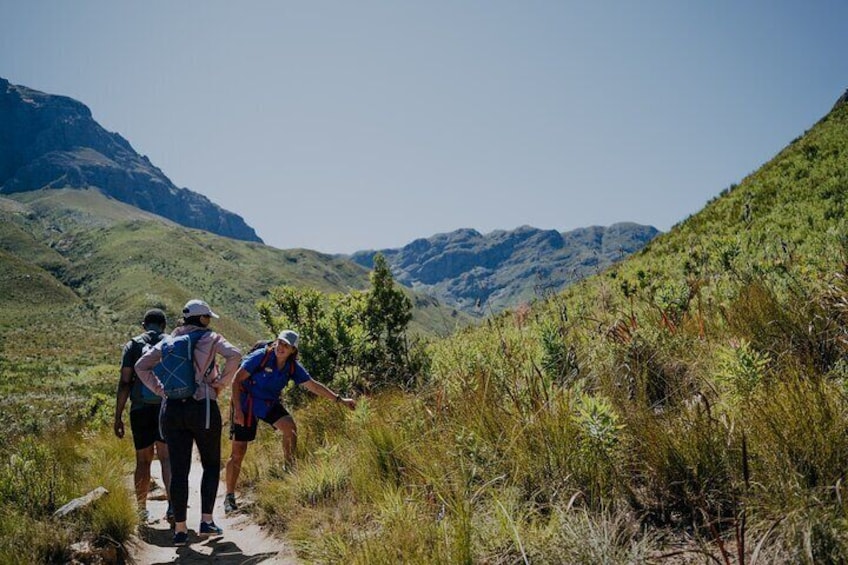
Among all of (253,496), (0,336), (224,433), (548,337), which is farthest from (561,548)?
(0,336)

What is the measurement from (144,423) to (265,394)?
1.62m

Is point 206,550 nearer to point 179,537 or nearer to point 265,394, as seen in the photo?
point 179,537

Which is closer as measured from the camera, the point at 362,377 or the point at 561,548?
the point at 561,548

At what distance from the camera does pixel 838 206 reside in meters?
12.8

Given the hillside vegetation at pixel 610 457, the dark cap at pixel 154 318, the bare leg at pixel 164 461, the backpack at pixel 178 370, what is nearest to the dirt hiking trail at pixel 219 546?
the hillside vegetation at pixel 610 457

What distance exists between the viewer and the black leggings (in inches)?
228

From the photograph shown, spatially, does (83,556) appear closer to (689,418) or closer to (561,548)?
(561,548)

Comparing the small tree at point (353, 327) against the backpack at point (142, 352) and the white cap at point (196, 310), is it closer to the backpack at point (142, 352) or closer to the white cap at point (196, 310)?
the backpack at point (142, 352)

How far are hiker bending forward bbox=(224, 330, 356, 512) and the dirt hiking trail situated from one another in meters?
0.65

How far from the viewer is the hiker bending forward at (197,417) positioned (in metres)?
5.81

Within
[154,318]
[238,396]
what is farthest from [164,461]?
[154,318]

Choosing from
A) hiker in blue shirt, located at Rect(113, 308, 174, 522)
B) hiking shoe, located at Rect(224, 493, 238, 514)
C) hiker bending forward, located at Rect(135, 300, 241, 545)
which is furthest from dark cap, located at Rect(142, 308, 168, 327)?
hiking shoe, located at Rect(224, 493, 238, 514)

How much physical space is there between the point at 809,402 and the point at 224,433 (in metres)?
12.9

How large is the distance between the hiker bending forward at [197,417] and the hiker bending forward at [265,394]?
2.80ft
